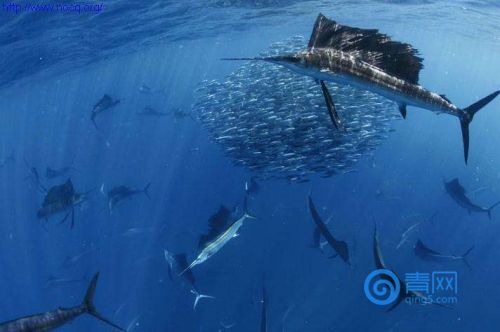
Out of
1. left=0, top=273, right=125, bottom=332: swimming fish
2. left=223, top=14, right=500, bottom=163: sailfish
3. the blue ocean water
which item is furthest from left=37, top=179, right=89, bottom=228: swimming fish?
left=223, top=14, right=500, bottom=163: sailfish

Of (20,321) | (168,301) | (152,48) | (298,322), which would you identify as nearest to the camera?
(20,321)

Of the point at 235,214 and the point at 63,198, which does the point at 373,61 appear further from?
the point at 63,198

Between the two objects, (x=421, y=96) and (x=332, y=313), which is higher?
(x=421, y=96)

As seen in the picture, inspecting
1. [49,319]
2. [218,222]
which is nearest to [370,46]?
[49,319]

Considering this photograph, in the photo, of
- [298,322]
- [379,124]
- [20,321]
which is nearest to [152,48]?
[379,124]

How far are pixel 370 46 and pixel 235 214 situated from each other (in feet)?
19.2

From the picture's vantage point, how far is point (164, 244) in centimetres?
1366

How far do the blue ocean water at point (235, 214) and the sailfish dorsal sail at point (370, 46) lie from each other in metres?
7.88

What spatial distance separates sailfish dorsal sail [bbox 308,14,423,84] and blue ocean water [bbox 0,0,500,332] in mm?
7885

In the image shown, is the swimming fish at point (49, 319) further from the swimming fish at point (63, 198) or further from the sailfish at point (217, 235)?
the swimming fish at point (63, 198)

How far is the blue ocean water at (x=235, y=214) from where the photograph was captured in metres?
11.2

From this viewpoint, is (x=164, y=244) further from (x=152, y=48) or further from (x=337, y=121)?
(x=152, y=48)

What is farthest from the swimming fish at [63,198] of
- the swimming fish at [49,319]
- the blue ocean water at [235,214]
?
the swimming fish at [49,319]

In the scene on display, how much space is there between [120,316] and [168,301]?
1.53 m
